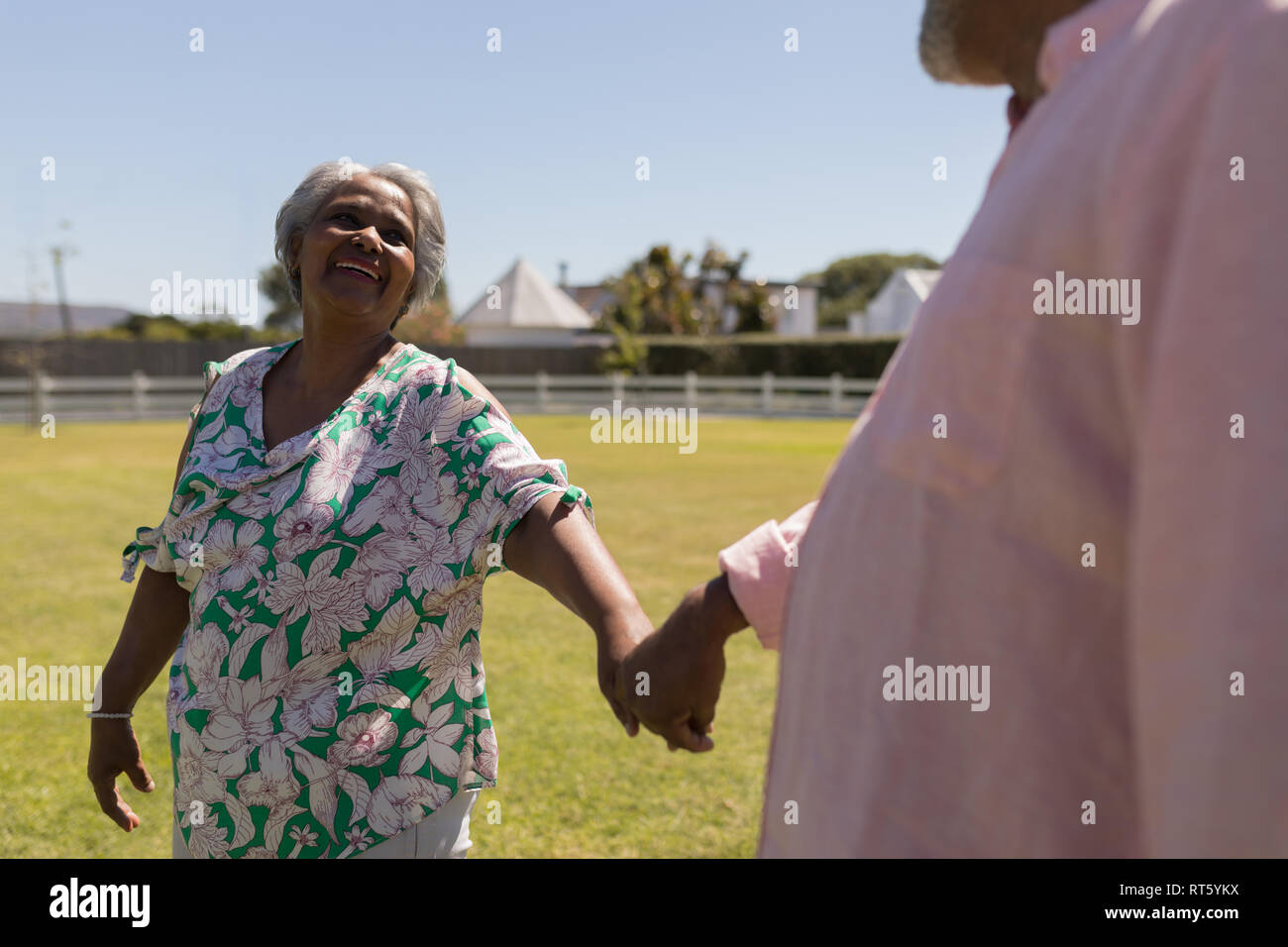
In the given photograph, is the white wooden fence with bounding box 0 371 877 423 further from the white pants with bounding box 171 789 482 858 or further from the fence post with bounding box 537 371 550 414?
the white pants with bounding box 171 789 482 858

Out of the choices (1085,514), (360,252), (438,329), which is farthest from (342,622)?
(438,329)

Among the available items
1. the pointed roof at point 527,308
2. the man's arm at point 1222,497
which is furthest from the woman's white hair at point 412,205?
the pointed roof at point 527,308

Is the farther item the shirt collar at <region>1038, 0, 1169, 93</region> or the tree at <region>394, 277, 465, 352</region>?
the tree at <region>394, 277, 465, 352</region>

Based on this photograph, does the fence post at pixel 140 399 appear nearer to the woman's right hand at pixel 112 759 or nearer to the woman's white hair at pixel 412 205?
the woman's right hand at pixel 112 759

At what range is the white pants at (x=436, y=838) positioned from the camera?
199 centimetres

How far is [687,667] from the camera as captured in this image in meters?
1.44

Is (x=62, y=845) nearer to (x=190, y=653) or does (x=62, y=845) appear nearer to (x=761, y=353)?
(x=190, y=653)

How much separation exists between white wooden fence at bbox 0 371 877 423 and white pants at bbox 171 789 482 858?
2657 centimetres

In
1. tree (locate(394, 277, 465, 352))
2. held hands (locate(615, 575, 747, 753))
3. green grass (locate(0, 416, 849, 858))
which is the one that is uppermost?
tree (locate(394, 277, 465, 352))

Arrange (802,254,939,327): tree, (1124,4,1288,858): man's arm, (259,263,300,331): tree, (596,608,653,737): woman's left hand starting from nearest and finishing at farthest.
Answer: (1124,4,1288,858): man's arm
(596,608,653,737): woman's left hand
(259,263,300,331): tree
(802,254,939,327): tree

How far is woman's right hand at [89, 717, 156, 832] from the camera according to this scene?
2.36 metres

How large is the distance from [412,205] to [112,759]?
4.79ft

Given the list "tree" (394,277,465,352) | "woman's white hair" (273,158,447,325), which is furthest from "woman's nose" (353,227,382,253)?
"tree" (394,277,465,352)

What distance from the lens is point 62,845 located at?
3.85 metres
